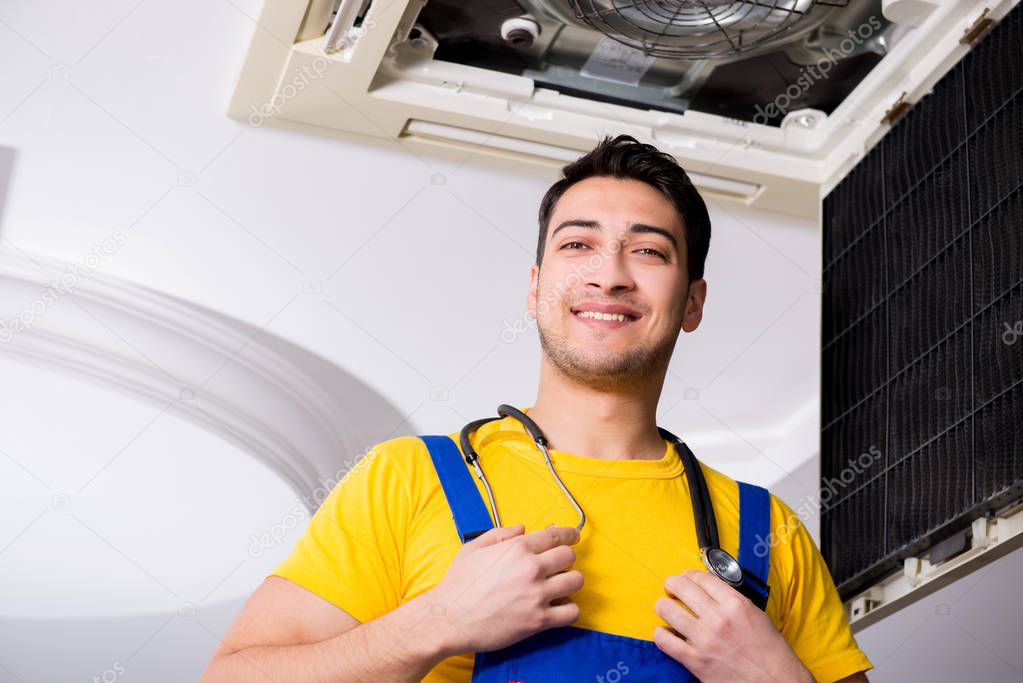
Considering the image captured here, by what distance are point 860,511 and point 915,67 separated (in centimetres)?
94

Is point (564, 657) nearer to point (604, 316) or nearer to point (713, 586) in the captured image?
point (713, 586)

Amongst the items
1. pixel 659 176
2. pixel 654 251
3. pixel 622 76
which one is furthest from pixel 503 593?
pixel 622 76

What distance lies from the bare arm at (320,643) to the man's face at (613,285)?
490mm

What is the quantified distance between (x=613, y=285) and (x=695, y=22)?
36.0 inches

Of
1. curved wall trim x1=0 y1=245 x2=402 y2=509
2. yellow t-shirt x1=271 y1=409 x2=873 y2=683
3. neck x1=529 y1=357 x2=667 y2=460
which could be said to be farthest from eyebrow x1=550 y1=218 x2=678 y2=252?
curved wall trim x1=0 y1=245 x2=402 y2=509

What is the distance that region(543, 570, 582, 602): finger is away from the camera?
1.36 m

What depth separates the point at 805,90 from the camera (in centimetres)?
272

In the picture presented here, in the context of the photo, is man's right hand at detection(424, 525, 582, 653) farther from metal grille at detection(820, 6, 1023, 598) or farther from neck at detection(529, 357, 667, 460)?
metal grille at detection(820, 6, 1023, 598)

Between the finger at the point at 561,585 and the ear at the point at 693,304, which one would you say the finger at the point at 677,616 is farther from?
the ear at the point at 693,304

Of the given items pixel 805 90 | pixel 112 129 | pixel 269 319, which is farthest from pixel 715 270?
pixel 112 129

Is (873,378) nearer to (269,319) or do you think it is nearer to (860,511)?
(860,511)

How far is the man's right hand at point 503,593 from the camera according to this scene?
53.0 inches

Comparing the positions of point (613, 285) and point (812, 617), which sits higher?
point (613, 285)

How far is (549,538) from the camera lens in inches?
54.8
